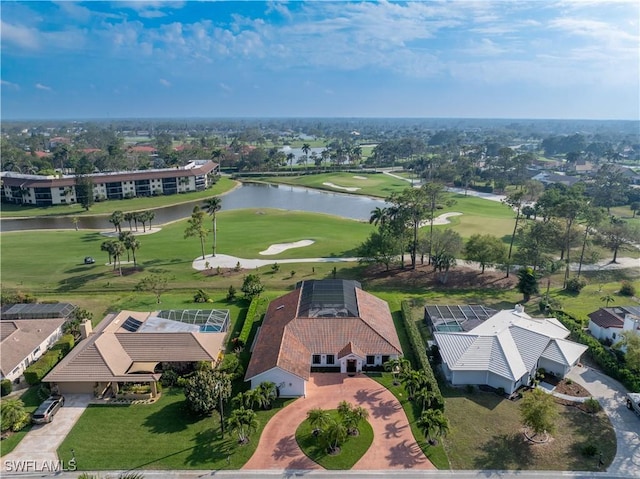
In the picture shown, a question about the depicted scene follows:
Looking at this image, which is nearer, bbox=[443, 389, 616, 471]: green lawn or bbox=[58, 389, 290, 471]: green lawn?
bbox=[58, 389, 290, 471]: green lawn

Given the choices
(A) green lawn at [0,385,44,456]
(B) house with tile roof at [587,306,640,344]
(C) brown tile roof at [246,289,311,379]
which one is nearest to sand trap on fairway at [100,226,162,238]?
(C) brown tile roof at [246,289,311,379]

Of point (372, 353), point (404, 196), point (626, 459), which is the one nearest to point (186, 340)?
point (372, 353)

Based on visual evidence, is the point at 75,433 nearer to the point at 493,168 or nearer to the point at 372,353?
the point at 372,353

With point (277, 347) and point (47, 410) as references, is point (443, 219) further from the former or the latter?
point (47, 410)

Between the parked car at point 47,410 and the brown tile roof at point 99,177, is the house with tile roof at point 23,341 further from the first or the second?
the brown tile roof at point 99,177

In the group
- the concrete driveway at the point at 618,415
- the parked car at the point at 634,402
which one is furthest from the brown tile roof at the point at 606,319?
the parked car at the point at 634,402

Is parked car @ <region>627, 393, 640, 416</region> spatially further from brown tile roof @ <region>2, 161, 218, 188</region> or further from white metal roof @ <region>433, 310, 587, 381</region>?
brown tile roof @ <region>2, 161, 218, 188</region>
